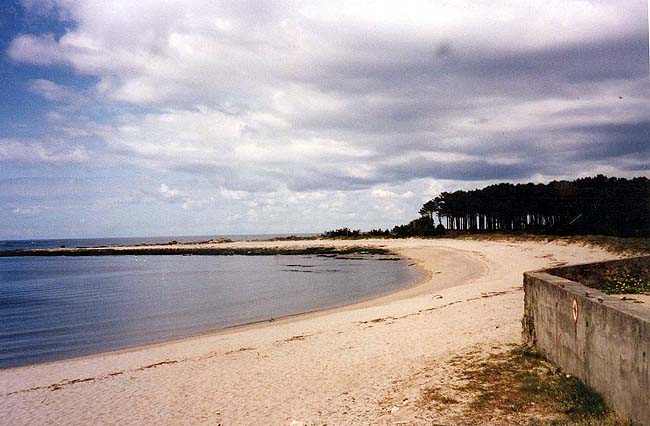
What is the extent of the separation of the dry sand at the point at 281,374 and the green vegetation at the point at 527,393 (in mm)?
666

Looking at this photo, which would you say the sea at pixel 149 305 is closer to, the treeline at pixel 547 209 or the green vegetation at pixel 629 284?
the green vegetation at pixel 629 284

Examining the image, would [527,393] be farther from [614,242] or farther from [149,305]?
[614,242]

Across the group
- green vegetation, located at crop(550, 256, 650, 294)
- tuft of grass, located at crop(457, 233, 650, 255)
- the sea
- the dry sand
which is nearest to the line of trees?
tuft of grass, located at crop(457, 233, 650, 255)

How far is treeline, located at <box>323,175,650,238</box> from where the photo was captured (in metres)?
55.5

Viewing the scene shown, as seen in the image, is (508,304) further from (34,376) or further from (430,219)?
(430,219)

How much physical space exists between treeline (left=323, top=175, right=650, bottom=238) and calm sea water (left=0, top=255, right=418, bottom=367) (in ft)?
101

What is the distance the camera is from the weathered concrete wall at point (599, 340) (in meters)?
5.48

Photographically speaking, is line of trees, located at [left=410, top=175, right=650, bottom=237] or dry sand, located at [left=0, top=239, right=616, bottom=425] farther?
line of trees, located at [left=410, top=175, right=650, bottom=237]

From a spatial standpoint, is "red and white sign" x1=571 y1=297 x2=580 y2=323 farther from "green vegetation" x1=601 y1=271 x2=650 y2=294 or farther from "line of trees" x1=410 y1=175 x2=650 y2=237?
"line of trees" x1=410 y1=175 x2=650 y2=237

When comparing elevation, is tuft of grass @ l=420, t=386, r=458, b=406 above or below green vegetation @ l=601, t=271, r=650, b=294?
below

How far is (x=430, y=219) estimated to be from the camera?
9431 cm

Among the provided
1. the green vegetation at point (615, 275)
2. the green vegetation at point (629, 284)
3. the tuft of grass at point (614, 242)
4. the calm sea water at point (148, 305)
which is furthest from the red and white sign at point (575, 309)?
the tuft of grass at point (614, 242)

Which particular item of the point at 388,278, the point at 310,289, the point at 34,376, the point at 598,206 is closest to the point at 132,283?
the point at 310,289

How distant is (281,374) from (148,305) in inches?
770
